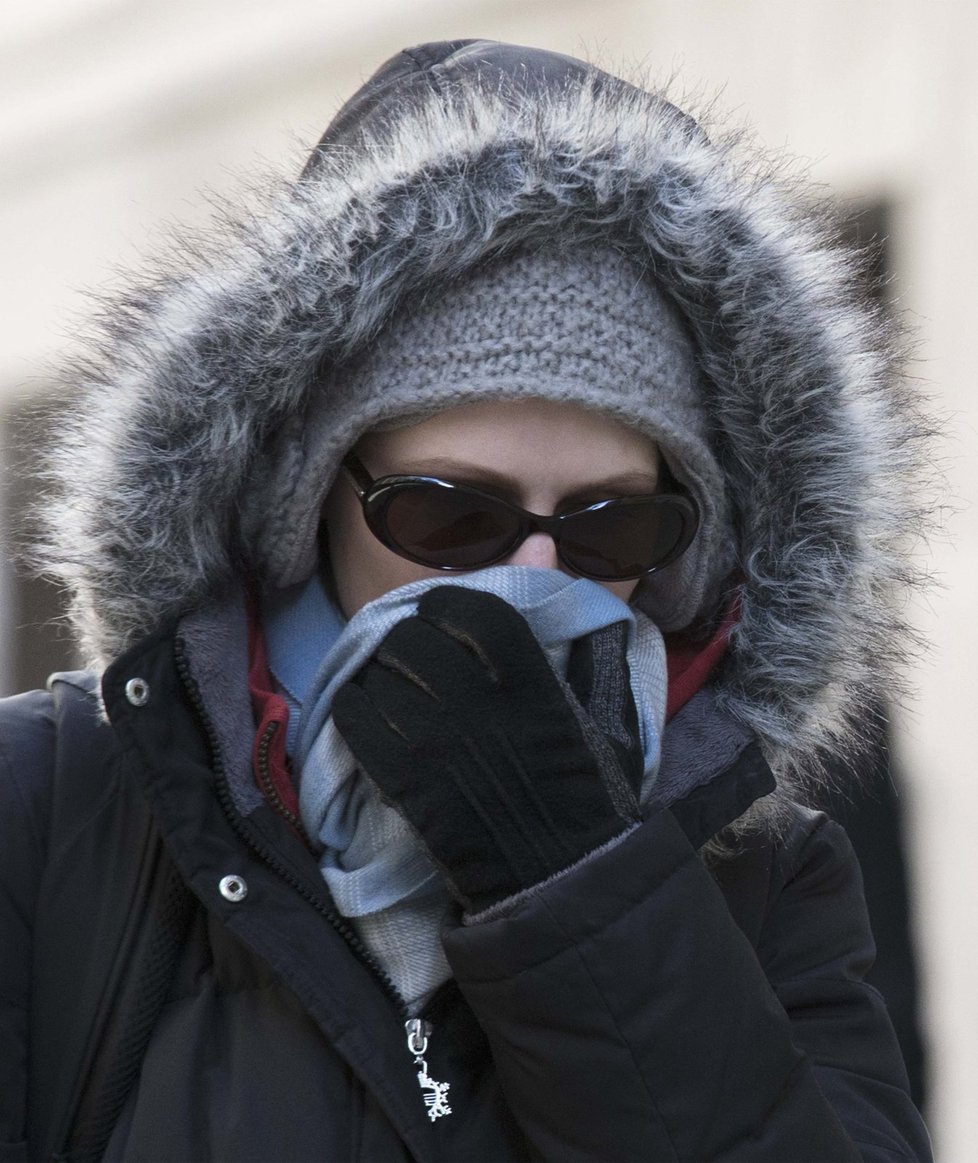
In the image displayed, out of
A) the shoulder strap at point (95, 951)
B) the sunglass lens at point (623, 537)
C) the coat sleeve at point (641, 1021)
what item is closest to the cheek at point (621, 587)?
the sunglass lens at point (623, 537)

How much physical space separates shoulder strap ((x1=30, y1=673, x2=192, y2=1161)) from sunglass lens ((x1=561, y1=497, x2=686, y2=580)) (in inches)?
23.8

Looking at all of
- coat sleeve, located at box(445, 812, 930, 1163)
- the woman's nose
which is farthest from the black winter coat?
the woman's nose

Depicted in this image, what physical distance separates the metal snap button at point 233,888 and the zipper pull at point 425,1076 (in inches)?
9.3

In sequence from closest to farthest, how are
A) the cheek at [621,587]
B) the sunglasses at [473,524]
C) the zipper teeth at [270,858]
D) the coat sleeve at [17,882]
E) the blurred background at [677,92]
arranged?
1. the coat sleeve at [17,882]
2. the zipper teeth at [270,858]
3. the sunglasses at [473,524]
4. the cheek at [621,587]
5. the blurred background at [677,92]

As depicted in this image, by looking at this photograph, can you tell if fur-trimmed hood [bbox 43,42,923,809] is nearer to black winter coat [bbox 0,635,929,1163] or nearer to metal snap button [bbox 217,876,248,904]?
black winter coat [bbox 0,635,929,1163]

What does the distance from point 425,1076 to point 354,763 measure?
1.13ft

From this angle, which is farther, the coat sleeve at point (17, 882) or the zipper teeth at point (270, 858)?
the zipper teeth at point (270, 858)

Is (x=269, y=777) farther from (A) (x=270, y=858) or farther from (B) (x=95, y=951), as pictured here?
(B) (x=95, y=951)

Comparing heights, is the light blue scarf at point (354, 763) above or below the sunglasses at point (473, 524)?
below

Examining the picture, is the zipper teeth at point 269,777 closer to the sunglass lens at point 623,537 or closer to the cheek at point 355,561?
the cheek at point 355,561

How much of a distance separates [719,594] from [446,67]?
0.83 m

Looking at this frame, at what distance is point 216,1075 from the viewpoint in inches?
53.0

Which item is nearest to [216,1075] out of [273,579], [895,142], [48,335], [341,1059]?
[341,1059]

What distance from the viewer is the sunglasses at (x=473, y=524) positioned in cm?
157
